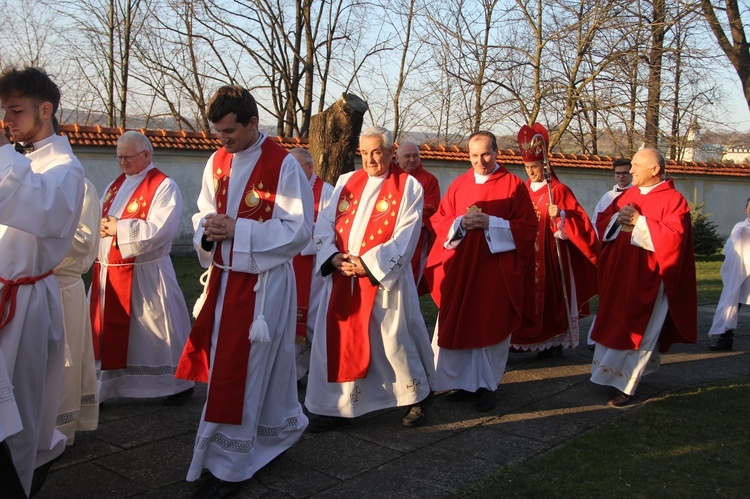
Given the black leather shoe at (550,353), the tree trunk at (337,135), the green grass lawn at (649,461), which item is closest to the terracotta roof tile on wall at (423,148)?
the tree trunk at (337,135)

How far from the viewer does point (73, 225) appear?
10.9ft

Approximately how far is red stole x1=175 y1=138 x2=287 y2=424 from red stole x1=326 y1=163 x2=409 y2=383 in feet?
3.42

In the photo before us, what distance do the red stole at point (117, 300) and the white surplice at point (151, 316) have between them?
0.04 metres

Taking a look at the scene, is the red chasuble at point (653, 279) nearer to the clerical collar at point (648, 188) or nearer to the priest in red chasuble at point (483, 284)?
the clerical collar at point (648, 188)

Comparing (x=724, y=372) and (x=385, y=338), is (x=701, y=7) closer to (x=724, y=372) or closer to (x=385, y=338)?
(x=724, y=372)

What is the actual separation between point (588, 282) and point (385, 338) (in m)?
3.17

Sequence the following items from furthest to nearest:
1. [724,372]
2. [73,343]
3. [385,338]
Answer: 1. [724,372]
2. [385,338]
3. [73,343]

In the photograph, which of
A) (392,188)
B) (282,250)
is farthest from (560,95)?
(282,250)

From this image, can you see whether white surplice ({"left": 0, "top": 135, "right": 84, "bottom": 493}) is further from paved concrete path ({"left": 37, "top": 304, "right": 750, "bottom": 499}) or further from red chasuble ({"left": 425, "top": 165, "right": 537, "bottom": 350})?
red chasuble ({"left": 425, "top": 165, "right": 537, "bottom": 350})

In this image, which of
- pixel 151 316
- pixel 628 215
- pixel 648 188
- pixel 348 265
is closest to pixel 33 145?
pixel 348 265

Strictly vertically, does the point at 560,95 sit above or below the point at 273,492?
above

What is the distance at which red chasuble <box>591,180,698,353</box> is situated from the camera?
557 centimetres

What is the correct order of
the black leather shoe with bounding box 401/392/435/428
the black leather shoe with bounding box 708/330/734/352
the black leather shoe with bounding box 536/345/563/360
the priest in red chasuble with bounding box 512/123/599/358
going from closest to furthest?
the black leather shoe with bounding box 401/392/435/428
the priest in red chasuble with bounding box 512/123/599/358
the black leather shoe with bounding box 536/345/563/360
the black leather shoe with bounding box 708/330/734/352

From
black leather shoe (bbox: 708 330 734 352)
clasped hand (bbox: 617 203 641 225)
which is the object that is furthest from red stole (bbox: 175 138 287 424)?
black leather shoe (bbox: 708 330 734 352)
